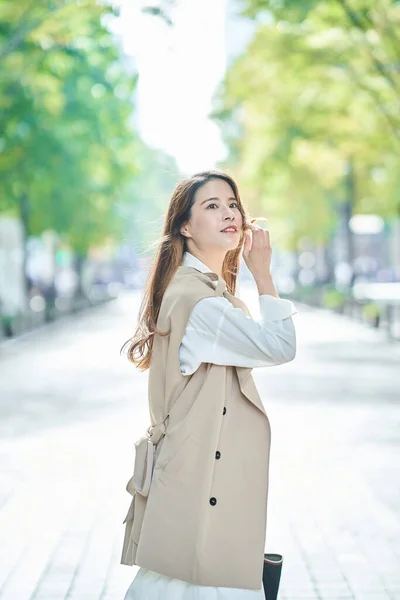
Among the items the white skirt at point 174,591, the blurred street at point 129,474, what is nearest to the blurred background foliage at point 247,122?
the white skirt at point 174,591

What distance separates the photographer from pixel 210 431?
11.6ft

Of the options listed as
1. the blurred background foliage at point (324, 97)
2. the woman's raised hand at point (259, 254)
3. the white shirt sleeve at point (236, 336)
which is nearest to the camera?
the white shirt sleeve at point (236, 336)

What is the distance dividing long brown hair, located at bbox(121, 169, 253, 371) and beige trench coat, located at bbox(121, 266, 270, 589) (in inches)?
5.8

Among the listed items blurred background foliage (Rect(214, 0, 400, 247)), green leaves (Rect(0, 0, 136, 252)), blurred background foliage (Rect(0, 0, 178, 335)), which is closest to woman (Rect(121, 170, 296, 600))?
blurred background foliage (Rect(0, 0, 178, 335))

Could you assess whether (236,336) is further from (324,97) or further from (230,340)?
(324,97)

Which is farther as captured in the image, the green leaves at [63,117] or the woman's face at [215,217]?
the green leaves at [63,117]

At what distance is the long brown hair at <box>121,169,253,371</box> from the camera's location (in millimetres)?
3730

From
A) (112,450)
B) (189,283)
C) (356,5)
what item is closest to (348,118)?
(356,5)

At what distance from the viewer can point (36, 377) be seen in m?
18.3

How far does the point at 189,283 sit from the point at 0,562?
10.7 ft

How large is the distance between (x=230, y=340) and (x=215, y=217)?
0.42 m

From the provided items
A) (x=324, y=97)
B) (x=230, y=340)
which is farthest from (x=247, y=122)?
(x=230, y=340)

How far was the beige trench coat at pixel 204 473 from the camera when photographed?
3.52 m

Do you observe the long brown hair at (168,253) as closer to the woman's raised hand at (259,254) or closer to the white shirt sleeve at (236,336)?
the woman's raised hand at (259,254)
